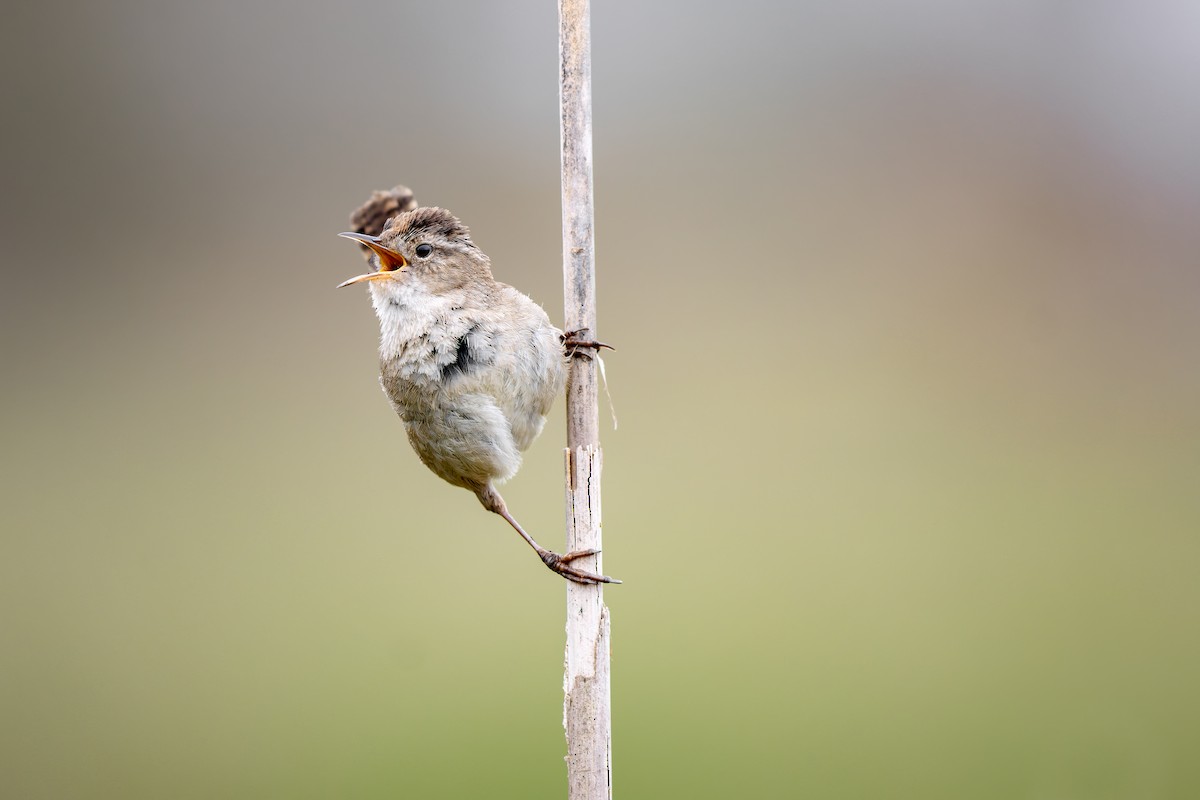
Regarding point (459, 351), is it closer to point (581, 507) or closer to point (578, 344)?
point (578, 344)

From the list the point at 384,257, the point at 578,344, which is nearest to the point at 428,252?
the point at 384,257

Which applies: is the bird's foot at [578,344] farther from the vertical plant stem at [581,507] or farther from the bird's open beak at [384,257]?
the bird's open beak at [384,257]

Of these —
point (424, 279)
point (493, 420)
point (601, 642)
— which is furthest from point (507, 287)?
point (601, 642)

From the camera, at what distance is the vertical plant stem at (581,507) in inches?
83.3

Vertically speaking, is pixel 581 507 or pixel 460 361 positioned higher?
pixel 460 361

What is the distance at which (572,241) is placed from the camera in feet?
7.11

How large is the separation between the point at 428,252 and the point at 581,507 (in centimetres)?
81

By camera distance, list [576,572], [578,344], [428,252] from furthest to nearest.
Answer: [428,252], [578,344], [576,572]

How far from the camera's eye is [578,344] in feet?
7.77

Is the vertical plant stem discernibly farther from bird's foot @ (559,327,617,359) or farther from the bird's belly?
the bird's belly

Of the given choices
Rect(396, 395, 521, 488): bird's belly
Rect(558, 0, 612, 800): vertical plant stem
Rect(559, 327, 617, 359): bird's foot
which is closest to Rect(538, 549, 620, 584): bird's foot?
Rect(558, 0, 612, 800): vertical plant stem

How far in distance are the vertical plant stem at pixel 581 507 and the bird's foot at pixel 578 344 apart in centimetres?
13

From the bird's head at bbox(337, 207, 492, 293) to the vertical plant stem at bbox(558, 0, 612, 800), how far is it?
38 cm

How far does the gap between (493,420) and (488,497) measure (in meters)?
0.33
